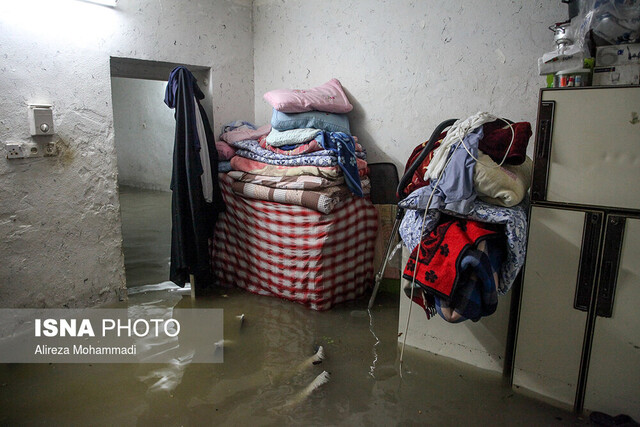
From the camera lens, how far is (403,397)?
2.08m

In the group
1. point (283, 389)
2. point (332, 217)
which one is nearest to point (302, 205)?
point (332, 217)

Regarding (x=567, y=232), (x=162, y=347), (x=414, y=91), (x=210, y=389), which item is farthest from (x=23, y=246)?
(x=567, y=232)

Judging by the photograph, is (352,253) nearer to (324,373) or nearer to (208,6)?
(324,373)

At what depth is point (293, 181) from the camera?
2979 millimetres

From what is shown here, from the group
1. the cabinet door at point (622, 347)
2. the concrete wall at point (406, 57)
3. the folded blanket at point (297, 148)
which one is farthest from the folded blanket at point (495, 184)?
the folded blanket at point (297, 148)

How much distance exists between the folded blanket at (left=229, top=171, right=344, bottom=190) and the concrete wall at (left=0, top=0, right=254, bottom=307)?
945mm

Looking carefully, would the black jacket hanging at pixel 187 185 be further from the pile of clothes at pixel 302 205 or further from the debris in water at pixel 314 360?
the debris in water at pixel 314 360

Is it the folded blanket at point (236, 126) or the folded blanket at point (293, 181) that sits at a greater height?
the folded blanket at point (236, 126)

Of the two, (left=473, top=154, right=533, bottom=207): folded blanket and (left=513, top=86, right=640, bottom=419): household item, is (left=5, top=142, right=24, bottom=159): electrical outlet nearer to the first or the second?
(left=473, top=154, right=533, bottom=207): folded blanket

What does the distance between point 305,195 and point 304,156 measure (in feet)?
1.01

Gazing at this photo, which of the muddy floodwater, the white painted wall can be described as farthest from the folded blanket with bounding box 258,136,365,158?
the white painted wall

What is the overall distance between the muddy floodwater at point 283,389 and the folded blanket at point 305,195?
79cm

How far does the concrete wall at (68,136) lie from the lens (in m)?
2.52

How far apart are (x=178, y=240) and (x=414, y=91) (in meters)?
1.91
